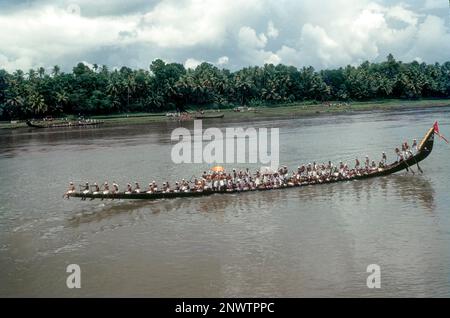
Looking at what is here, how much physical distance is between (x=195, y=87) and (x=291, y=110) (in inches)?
833

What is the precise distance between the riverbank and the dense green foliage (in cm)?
330

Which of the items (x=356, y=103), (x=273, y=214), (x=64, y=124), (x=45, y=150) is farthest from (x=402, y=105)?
(x=273, y=214)

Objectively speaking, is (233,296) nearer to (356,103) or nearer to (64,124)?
(64,124)

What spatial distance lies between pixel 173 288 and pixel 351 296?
5.72 metres

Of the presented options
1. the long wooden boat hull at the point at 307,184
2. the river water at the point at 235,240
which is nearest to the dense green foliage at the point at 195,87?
the river water at the point at 235,240

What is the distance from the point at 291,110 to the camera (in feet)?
356

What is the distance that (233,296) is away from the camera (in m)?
16.0
